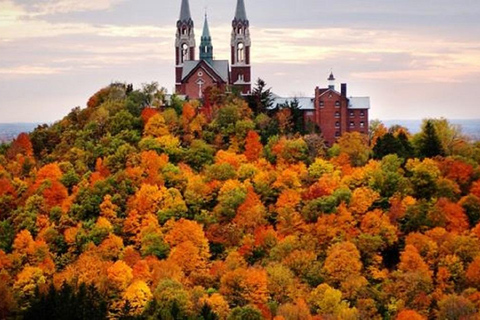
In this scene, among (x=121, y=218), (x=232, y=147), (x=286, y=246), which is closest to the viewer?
(x=286, y=246)

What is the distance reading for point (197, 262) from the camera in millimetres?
77375

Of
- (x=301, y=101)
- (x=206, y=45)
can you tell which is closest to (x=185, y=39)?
(x=206, y=45)

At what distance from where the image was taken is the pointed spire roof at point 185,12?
105 m

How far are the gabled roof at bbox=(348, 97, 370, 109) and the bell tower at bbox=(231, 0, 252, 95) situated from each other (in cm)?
1022

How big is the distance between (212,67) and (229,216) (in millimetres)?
21208

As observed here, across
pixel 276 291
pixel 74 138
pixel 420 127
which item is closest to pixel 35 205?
pixel 74 138

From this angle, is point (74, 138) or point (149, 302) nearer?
point (149, 302)

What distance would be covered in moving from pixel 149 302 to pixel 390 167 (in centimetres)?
2373

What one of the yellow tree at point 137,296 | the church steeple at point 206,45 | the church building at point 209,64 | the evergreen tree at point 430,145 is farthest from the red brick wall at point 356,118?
the yellow tree at point 137,296

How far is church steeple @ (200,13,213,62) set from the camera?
4112 inches

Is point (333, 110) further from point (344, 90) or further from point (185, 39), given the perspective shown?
point (185, 39)

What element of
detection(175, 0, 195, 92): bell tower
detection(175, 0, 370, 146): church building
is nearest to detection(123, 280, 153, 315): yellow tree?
detection(175, 0, 370, 146): church building

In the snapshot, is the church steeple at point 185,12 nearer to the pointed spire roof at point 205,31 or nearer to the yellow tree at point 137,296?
the pointed spire roof at point 205,31

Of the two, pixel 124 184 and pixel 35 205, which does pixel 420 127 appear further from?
pixel 35 205
